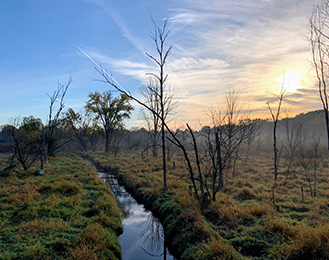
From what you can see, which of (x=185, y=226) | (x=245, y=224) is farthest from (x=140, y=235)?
(x=245, y=224)

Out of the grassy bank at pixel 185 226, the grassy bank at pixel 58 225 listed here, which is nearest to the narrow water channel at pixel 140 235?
the grassy bank at pixel 185 226

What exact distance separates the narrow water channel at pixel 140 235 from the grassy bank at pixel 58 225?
0.55m

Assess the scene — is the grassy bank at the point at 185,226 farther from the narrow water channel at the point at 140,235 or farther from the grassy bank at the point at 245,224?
the narrow water channel at the point at 140,235

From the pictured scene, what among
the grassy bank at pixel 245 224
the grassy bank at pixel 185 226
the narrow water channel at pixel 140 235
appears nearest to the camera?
the grassy bank at pixel 245 224

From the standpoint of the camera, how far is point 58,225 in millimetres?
6875

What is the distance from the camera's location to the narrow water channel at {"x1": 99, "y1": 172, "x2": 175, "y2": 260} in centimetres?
728

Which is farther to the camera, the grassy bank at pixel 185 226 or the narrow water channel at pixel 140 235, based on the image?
the narrow water channel at pixel 140 235

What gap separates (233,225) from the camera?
7.28 m

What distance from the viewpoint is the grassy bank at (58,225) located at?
18.0 ft

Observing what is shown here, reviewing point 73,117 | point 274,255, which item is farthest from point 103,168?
point 73,117

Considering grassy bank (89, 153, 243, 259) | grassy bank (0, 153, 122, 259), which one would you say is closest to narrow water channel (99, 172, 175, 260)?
grassy bank (89, 153, 243, 259)

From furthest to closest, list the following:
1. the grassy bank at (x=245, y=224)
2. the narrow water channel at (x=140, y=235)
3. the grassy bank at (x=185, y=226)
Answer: the narrow water channel at (x=140, y=235) < the grassy bank at (x=185, y=226) < the grassy bank at (x=245, y=224)

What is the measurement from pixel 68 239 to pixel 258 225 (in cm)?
570

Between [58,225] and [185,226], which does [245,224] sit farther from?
[58,225]
